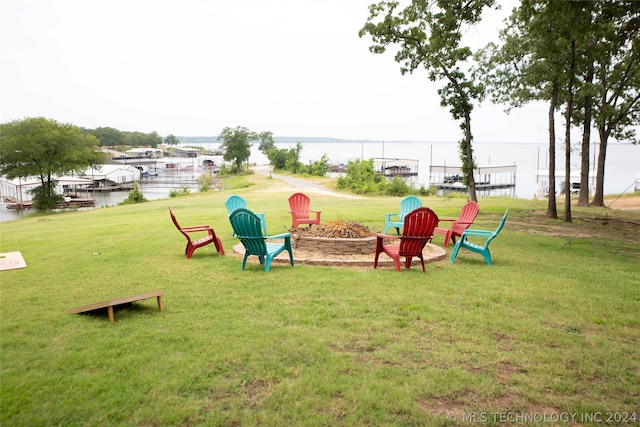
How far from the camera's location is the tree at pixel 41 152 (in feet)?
139

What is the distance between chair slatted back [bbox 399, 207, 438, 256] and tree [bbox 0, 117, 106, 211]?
45.5m

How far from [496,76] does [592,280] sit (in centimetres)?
1453

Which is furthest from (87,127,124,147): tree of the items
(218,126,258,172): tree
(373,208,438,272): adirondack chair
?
(373,208,438,272): adirondack chair

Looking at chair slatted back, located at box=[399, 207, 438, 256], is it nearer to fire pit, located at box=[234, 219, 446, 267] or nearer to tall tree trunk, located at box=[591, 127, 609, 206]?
fire pit, located at box=[234, 219, 446, 267]

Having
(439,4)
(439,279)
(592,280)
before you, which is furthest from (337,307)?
(439,4)

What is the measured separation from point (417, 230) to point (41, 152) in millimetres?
46878

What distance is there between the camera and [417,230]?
657 centimetres

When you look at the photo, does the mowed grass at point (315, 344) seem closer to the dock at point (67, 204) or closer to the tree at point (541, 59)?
the tree at point (541, 59)

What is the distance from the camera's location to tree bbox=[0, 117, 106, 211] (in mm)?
42312

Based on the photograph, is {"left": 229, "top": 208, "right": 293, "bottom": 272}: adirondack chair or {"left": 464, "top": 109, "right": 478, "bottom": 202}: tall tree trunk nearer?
{"left": 229, "top": 208, "right": 293, "bottom": 272}: adirondack chair

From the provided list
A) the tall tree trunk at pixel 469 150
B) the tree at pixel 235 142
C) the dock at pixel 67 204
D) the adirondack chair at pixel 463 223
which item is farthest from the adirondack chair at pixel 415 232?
the tree at pixel 235 142

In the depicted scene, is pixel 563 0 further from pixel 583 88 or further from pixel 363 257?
pixel 583 88

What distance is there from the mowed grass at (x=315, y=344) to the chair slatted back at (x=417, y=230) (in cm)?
40

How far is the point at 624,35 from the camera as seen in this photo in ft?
A: 36.3
